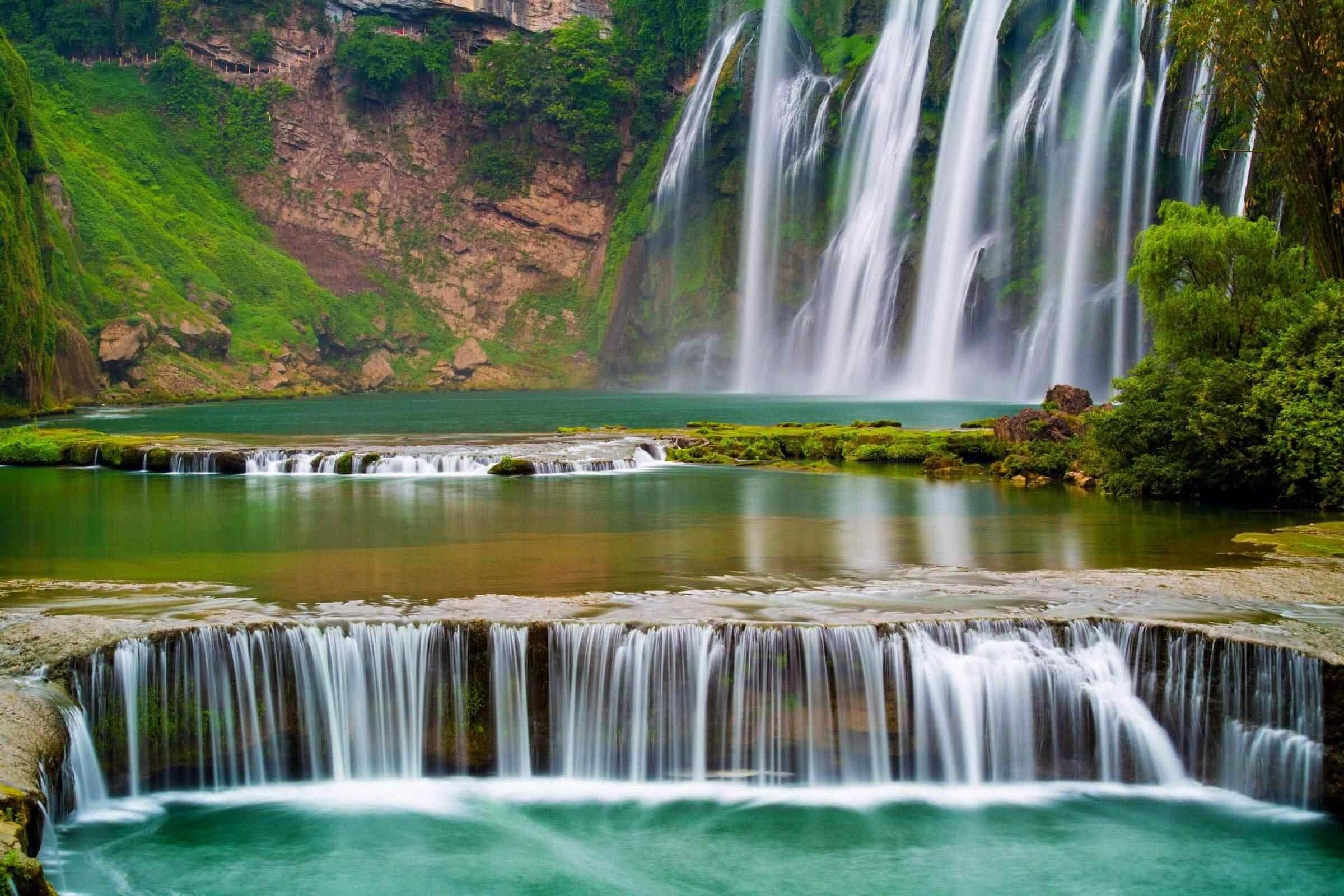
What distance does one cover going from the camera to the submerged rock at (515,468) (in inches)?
1305

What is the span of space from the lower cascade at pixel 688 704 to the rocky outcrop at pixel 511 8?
356 ft

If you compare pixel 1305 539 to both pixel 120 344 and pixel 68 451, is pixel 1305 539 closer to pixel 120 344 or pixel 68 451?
pixel 68 451

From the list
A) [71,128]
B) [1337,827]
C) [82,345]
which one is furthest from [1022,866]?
[71,128]

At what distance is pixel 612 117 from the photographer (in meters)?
112

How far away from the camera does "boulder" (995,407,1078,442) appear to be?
3281cm

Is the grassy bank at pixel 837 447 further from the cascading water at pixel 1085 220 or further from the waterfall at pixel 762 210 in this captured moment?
the waterfall at pixel 762 210

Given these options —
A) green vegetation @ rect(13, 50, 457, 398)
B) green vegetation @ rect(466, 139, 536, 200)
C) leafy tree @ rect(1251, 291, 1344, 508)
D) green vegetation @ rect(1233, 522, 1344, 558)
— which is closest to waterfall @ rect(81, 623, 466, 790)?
green vegetation @ rect(1233, 522, 1344, 558)

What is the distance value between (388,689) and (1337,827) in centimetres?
880

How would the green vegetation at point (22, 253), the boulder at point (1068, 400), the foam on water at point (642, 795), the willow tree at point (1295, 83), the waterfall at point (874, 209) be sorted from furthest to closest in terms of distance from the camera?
the waterfall at point (874, 209)
the green vegetation at point (22, 253)
the boulder at point (1068, 400)
the willow tree at point (1295, 83)
the foam on water at point (642, 795)

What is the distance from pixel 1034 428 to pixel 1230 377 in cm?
962

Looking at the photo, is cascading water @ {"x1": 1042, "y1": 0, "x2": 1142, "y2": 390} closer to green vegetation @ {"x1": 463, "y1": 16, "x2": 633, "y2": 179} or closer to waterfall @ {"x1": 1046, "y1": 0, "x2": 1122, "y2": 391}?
waterfall @ {"x1": 1046, "y1": 0, "x2": 1122, "y2": 391}

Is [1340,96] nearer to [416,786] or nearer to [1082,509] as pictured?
[1082,509]

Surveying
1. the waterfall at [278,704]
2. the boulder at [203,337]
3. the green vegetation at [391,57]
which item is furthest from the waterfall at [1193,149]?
the green vegetation at [391,57]

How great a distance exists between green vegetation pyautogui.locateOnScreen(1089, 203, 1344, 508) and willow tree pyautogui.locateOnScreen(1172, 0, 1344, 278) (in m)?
1.32
